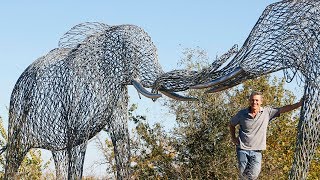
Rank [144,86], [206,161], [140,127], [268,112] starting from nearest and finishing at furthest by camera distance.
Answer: [268,112] < [144,86] < [206,161] < [140,127]

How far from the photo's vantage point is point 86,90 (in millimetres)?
7496

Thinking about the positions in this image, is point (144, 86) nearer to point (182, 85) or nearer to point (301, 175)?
point (182, 85)

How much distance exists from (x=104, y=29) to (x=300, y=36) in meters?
3.05

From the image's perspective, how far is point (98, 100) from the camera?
7.45 metres

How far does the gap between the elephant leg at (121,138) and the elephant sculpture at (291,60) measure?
188 centimetres

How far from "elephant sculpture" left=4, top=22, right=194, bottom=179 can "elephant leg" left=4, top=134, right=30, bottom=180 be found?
1.01 feet

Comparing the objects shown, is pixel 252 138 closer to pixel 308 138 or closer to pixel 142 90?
Answer: pixel 308 138

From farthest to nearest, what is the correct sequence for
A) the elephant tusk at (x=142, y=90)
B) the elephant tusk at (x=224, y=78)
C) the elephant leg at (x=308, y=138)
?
1. the elephant tusk at (x=142, y=90)
2. the elephant tusk at (x=224, y=78)
3. the elephant leg at (x=308, y=138)

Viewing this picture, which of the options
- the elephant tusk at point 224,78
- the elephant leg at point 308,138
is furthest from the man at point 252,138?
the elephant leg at point 308,138

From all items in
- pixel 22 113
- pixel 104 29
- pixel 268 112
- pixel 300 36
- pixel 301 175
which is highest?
pixel 104 29

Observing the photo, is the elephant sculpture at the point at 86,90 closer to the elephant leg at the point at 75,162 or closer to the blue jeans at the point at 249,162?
the elephant leg at the point at 75,162

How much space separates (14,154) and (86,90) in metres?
1.77

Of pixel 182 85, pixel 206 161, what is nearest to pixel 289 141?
pixel 206 161

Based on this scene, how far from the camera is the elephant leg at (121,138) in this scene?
773 centimetres
